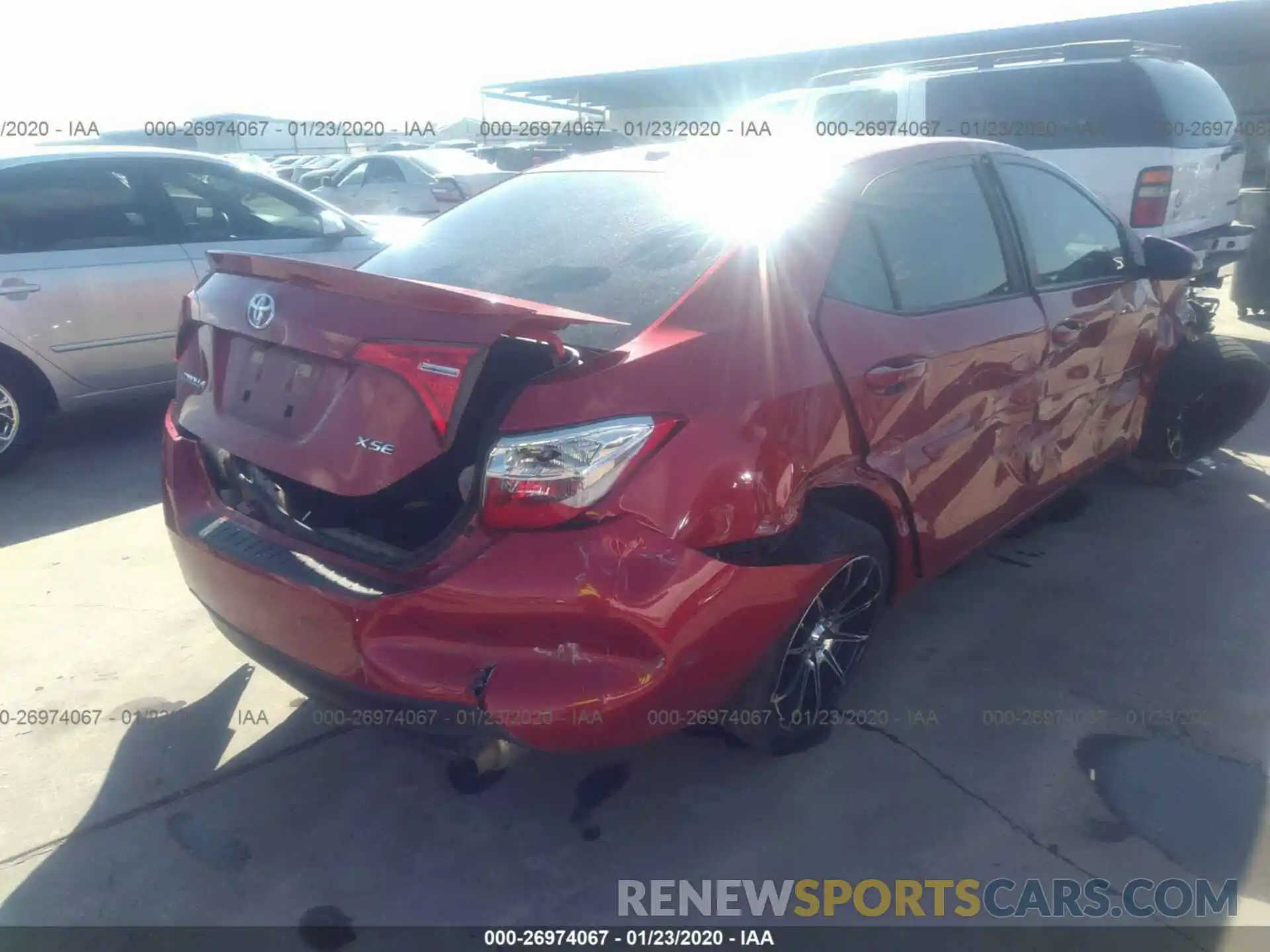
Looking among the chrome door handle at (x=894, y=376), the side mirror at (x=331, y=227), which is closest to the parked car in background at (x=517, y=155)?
the side mirror at (x=331, y=227)

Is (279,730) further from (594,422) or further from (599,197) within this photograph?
(599,197)

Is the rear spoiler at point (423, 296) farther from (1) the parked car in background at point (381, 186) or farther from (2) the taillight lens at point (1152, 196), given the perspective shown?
(1) the parked car in background at point (381, 186)

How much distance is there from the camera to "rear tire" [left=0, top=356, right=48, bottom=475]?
16.9ft

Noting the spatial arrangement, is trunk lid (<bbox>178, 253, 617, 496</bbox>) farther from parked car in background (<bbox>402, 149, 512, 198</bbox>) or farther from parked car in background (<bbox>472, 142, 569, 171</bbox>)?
parked car in background (<bbox>472, 142, 569, 171</bbox>)

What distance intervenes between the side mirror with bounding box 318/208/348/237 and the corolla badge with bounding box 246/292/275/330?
154 inches

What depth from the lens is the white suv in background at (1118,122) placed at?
703 cm

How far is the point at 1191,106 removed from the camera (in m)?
7.31

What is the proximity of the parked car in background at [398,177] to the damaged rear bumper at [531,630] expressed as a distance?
10.8 metres

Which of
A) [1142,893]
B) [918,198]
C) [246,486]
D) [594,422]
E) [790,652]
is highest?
[918,198]

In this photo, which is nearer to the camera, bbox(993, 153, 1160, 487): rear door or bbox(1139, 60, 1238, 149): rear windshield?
bbox(993, 153, 1160, 487): rear door

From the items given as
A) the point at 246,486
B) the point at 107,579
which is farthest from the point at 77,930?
the point at 107,579

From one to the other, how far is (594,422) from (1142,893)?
5.87 ft

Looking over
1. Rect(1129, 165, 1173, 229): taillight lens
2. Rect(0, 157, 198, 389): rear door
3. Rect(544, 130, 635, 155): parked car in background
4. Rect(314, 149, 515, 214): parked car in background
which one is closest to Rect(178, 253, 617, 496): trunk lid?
Rect(0, 157, 198, 389): rear door

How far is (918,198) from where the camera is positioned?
3.16m
